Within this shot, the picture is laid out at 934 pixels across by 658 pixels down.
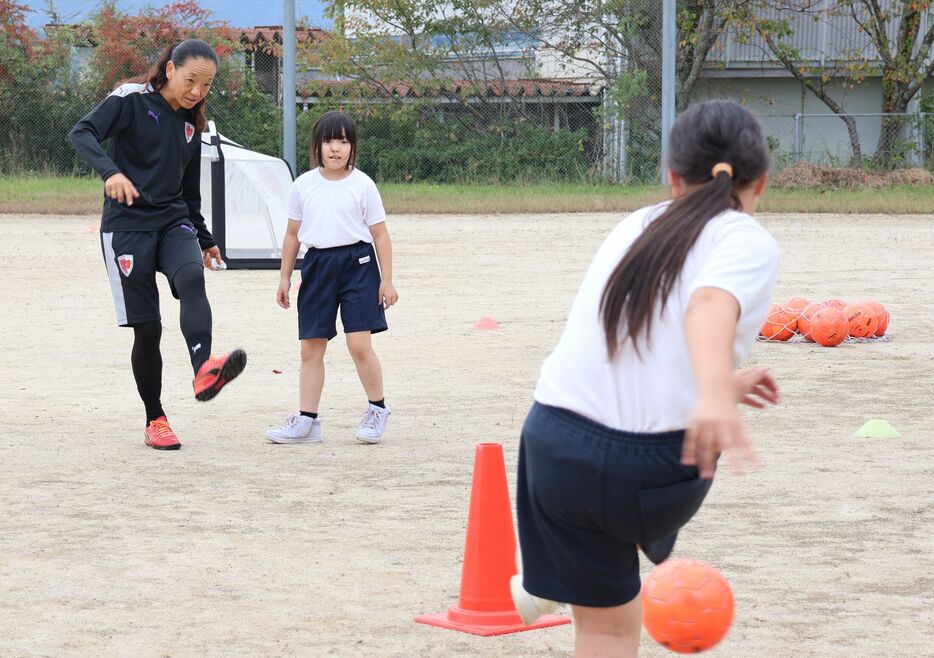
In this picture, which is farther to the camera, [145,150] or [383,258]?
[383,258]

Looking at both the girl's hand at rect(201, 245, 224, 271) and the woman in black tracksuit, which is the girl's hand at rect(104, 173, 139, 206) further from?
the girl's hand at rect(201, 245, 224, 271)

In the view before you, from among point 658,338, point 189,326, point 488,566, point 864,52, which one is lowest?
point 488,566

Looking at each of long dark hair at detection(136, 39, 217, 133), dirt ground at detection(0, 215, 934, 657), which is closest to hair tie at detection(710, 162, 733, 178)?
dirt ground at detection(0, 215, 934, 657)

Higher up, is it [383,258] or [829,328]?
[383,258]

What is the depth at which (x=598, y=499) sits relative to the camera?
267cm

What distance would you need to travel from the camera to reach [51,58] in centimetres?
2773

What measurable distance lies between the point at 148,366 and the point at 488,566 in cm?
295

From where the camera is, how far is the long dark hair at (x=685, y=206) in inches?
103

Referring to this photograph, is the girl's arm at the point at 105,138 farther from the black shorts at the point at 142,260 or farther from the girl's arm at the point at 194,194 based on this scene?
the girl's arm at the point at 194,194

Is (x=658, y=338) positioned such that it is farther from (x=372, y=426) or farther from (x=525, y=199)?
(x=525, y=199)

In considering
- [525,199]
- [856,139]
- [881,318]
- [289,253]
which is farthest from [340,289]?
[856,139]

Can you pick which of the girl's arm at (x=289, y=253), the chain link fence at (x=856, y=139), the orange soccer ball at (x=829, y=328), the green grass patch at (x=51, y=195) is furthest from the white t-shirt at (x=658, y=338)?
the chain link fence at (x=856, y=139)

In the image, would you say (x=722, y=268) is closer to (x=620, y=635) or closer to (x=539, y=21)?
(x=620, y=635)

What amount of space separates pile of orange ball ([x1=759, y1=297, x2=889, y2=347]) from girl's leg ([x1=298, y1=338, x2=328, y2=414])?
4140 mm
